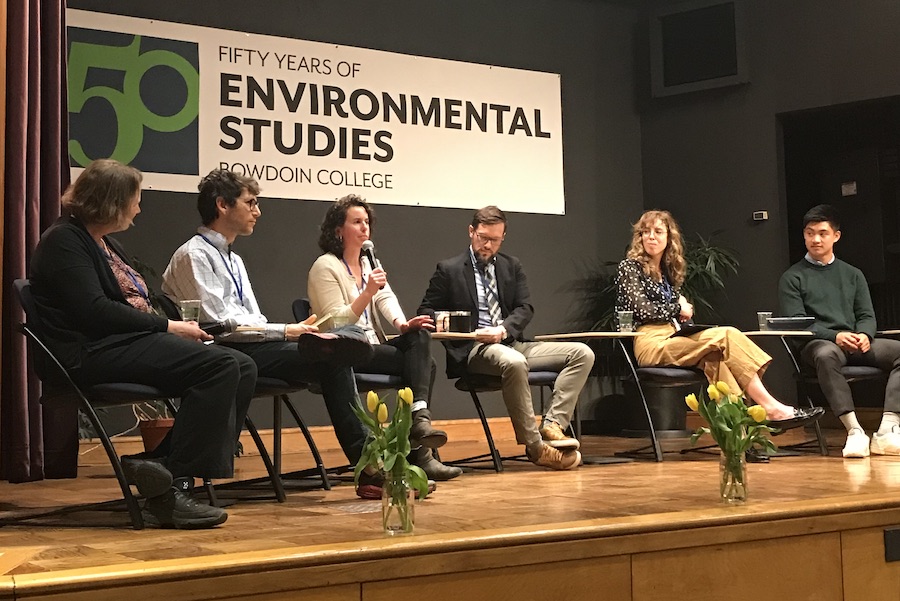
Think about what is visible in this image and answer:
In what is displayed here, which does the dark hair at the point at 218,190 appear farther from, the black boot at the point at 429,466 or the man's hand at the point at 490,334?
the man's hand at the point at 490,334

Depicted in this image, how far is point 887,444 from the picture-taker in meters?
4.80

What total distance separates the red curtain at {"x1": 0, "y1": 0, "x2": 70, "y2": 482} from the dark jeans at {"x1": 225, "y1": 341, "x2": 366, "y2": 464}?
1.04 meters

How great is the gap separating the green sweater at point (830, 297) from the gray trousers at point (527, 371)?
135cm

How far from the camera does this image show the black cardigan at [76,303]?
2.99 meters

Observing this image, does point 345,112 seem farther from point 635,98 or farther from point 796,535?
point 796,535

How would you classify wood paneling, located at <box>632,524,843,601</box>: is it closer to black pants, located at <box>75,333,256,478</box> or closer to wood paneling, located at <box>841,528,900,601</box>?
wood paneling, located at <box>841,528,900,601</box>

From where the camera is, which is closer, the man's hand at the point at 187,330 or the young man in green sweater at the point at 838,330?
Result: the man's hand at the point at 187,330

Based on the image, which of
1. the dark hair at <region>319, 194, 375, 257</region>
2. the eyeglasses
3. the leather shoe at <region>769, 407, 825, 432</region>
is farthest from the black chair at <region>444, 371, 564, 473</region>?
the leather shoe at <region>769, 407, 825, 432</region>

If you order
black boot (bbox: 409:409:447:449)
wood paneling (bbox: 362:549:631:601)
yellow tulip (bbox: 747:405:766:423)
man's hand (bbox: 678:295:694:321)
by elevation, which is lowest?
wood paneling (bbox: 362:549:631:601)

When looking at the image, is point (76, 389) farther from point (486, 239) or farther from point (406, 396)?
Answer: point (486, 239)

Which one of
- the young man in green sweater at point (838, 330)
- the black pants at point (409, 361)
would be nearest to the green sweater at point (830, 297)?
the young man in green sweater at point (838, 330)

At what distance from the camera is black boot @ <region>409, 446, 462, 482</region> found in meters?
3.92

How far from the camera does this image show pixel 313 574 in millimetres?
2160

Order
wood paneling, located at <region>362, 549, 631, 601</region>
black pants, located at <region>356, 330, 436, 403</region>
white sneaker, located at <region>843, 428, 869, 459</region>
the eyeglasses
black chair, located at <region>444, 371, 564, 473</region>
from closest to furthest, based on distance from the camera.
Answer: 1. wood paneling, located at <region>362, 549, 631, 601</region>
2. black pants, located at <region>356, 330, 436, 403</region>
3. black chair, located at <region>444, 371, 564, 473</region>
4. white sneaker, located at <region>843, 428, 869, 459</region>
5. the eyeglasses
